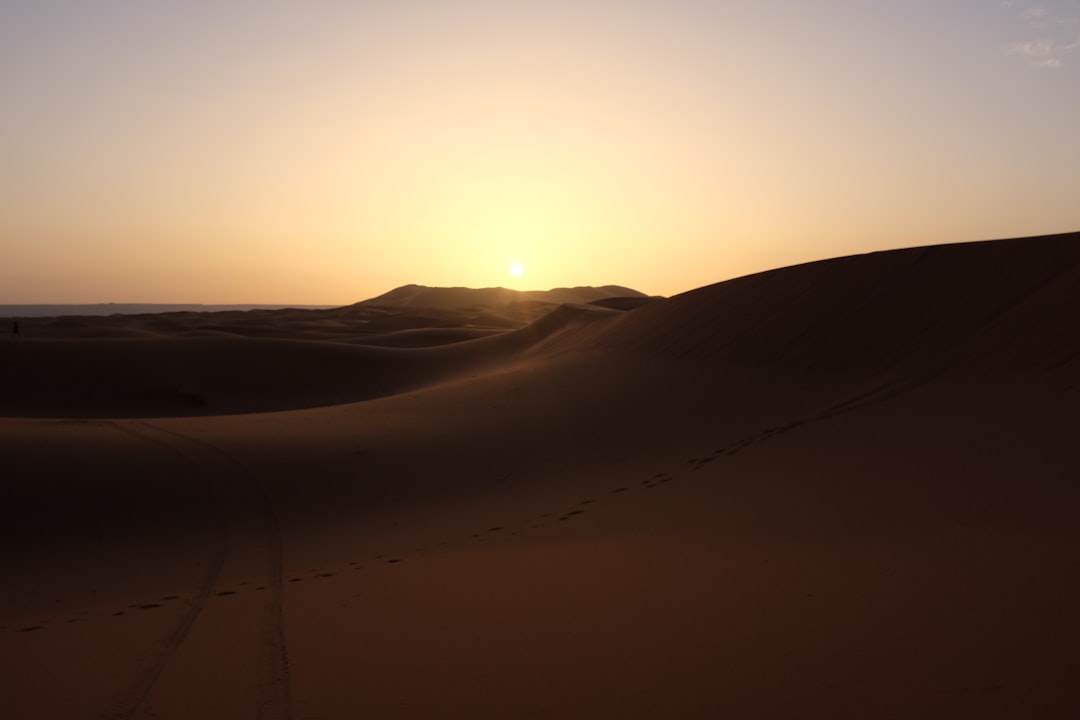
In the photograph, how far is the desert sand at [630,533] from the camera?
4.09 metres

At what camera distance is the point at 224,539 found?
838 cm

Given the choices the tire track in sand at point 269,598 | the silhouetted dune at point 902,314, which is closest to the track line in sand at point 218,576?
the tire track in sand at point 269,598

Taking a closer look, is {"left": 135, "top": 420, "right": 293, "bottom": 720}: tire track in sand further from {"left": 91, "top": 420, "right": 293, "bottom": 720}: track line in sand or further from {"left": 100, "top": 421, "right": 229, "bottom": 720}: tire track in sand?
{"left": 100, "top": 421, "right": 229, "bottom": 720}: tire track in sand

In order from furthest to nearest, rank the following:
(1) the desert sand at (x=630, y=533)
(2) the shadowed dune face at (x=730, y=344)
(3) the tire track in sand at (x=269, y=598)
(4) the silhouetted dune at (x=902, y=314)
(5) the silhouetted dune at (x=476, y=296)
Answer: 1. (5) the silhouetted dune at (x=476, y=296)
2. (2) the shadowed dune face at (x=730, y=344)
3. (4) the silhouetted dune at (x=902, y=314)
4. (3) the tire track in sand at (x=269, y=598)
5. (1) the desert sand at (x=630, y=533)

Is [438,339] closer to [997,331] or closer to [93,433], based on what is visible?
[93,433]

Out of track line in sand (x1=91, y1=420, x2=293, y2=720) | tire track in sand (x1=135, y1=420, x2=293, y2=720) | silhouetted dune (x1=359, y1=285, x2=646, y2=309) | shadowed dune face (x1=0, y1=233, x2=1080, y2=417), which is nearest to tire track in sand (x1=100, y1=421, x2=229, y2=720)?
track line in sand (x1=91, y1=420, x2=293, y2=720)

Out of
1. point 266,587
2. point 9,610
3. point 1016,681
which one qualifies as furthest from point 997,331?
point 9,610

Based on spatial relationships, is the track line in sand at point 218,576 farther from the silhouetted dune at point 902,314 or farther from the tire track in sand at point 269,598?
the silhouetted dune at point 902,314

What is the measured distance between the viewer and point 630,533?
7.26m

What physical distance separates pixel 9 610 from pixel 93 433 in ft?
21.8

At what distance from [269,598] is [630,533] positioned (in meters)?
2.99

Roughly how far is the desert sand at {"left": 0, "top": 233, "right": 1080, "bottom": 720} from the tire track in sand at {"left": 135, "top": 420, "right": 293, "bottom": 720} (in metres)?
0.03

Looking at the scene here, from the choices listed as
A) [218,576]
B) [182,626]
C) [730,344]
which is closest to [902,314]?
[730,344]

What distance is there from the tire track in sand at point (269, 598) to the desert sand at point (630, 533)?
0.03 m
